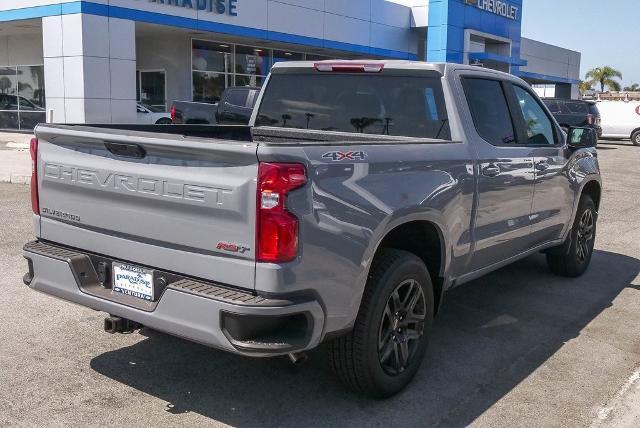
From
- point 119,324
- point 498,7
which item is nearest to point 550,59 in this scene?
point 498,7

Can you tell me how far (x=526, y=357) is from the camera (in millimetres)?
4711

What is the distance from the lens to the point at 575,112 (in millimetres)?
26578

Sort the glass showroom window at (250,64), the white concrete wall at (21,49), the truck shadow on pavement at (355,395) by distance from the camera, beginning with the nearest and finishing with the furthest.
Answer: the truck shadow on pavement at (355,395) < the white concrete wall at (21,49) < the glass showroom window at (250,64)

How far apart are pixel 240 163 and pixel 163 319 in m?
0.90

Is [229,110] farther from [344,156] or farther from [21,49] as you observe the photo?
[21,49]

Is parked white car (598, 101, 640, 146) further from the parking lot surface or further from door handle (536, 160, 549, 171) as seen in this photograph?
door handle (536, 160, 549, 171)

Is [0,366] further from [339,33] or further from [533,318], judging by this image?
[339,33]

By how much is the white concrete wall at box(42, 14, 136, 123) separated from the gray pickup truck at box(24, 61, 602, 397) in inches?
578

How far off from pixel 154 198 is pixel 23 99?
2432cm

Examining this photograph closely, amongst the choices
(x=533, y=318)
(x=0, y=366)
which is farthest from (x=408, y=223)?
(x=0, y=366)

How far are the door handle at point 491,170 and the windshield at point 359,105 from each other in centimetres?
38

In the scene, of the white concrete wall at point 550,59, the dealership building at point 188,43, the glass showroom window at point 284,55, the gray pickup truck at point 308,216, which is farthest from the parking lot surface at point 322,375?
the white concrete wall at point 550,59

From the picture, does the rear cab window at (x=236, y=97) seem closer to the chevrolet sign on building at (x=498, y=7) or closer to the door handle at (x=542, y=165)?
the door handle at (x=542, y=165)

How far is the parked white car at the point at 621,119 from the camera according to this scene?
30.8 m
